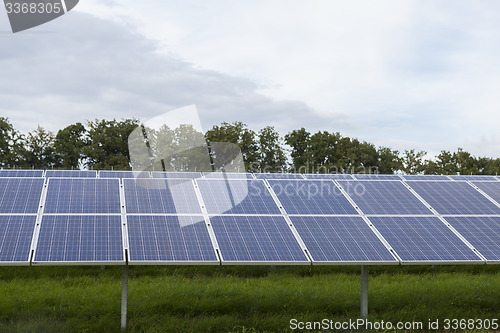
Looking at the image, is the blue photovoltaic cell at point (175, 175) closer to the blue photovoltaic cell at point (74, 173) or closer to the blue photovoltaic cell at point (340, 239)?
the blue photovoltaic cell at point (74, 173)

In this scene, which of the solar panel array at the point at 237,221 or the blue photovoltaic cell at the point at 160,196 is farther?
the blue photovoltaic cell at the point at 160,196

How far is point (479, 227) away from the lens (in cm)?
1294

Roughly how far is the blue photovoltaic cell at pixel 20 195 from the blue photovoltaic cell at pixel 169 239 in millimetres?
2719

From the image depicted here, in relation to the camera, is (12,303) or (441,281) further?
(441,281)

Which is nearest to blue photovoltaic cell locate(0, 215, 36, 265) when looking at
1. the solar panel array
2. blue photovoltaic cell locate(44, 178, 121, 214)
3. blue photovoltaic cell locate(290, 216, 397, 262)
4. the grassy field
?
the solar panel array

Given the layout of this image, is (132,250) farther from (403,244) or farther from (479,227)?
(479,227)

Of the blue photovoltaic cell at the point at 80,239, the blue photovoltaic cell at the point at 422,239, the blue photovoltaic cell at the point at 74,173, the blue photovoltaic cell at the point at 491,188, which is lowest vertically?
the blue photovoltaic cell at the point at 422,239

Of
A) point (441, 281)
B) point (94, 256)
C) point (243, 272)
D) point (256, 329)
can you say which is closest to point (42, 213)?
point (94, 256)

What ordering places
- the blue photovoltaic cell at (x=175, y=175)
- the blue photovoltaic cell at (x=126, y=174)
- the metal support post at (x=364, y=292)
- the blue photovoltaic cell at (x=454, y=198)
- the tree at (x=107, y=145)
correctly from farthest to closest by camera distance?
the tree at (x=107, y=145) < the blue photovoltaic cell at (x=175, y=175) < the blue photovoltaic cell at (x=126, y=174) < the blue photovoltaic cell at (x=454, y=198) < the metal support post at (x=364, y=292)

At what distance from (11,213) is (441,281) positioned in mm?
13302

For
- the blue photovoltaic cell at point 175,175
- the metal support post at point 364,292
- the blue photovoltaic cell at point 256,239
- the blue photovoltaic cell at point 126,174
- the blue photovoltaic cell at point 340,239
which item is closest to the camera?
the blue photovoltaic cell at point 256,239

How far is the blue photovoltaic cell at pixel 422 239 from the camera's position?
1116 cm

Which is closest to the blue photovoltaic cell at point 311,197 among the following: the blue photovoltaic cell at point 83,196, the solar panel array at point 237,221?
the solar panel array at point 237,221

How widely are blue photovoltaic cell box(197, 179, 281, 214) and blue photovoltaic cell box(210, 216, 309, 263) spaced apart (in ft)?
1.33
